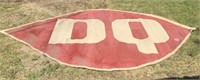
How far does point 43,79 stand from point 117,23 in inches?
154

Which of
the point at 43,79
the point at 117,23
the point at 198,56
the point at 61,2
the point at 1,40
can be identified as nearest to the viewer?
the point at 43,79

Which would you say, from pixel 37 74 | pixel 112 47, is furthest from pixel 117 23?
pixel 37 74

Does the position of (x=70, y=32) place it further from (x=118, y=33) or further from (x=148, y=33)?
(x=148, y=33)

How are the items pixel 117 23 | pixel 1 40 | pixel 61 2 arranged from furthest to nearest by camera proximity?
pixel 61 2 → pixel 117 23 → pixel 1 40

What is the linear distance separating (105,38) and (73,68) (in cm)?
187

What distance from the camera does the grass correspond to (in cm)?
823

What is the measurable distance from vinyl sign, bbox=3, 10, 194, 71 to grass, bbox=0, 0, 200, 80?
0.26 m

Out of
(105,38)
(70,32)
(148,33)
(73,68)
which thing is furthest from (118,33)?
(73,68)

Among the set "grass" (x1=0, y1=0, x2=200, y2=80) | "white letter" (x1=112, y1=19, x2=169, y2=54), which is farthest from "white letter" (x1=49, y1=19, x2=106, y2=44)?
"grass" (x1=0, y1=0, x2=200, y2=80)

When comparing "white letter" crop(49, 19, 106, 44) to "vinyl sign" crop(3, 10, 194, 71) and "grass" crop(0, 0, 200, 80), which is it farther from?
"grass" crop(0, 0, 200, 80)

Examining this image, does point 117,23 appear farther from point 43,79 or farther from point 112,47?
point 43,79

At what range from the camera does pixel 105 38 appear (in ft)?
32.5

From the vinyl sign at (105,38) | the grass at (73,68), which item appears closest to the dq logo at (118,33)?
the vinyl sign at (105,38)

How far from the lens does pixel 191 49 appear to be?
945 centimetres
